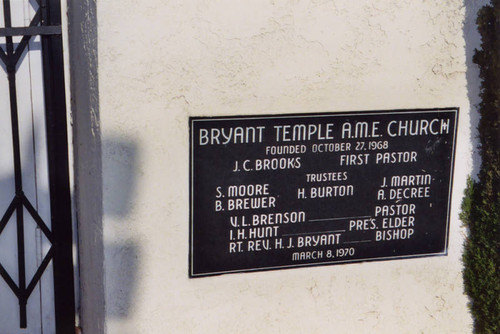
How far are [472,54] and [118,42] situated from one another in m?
1.76

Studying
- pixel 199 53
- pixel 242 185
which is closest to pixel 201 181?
pixel 242 185

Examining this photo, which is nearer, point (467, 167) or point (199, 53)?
point (199, 53)

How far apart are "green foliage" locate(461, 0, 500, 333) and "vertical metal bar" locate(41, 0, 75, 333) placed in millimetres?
2071

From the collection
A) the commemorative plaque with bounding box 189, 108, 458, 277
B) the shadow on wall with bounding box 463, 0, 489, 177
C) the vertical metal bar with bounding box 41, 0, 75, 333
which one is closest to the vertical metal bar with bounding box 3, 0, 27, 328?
the vertical metal bar with bounding box 41, 0, 75, 333

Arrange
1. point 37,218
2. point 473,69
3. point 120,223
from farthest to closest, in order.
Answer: point 37,218, point 473,69, point 120,223

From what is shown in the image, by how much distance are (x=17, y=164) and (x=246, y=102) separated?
125 cm

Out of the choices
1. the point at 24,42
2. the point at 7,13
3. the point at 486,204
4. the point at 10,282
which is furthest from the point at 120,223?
the point at 486,204

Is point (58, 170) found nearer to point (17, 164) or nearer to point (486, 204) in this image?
point (17, 164)

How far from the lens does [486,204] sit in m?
3.65

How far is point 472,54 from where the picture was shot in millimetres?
3604

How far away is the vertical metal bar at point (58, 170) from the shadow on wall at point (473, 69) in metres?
2.03

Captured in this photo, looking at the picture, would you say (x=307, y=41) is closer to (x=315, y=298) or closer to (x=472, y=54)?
(x=472, y=54)

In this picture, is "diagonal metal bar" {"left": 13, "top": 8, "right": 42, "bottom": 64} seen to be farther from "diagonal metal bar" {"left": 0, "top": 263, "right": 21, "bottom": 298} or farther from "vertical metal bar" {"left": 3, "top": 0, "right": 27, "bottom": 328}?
"diagonal metal bar" {"left": 0, "top": 263, "right": 21, "bottom": 298}

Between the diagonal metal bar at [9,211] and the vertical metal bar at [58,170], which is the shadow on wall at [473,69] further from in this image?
the diagonal metal bar at [9,211]
